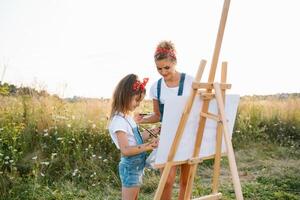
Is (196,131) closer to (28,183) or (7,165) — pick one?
(28,183)

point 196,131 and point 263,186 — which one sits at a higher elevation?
point 196,131

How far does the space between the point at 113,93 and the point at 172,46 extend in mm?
562

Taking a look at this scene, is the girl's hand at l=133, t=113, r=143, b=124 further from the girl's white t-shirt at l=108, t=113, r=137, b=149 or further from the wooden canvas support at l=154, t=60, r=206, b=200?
the wooden canvas support at l=154, t=60, r=206, b=200

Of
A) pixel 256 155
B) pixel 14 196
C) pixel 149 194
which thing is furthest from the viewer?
pixel 256 155

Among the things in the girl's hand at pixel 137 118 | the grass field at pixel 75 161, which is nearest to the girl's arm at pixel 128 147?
the girl's hand at pixel 137 118

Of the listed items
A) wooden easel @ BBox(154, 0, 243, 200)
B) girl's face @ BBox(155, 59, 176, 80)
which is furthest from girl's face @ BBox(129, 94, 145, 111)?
wooden easel @ BBox(154, 0, 243, 200)

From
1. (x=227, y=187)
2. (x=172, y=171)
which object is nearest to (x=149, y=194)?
(x=227, y=187)

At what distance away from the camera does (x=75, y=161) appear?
5.92 metres

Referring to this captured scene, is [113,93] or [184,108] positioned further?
[113,93]

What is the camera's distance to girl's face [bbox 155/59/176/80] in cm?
353

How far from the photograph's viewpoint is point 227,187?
19.0 ft

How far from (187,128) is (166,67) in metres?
0.48

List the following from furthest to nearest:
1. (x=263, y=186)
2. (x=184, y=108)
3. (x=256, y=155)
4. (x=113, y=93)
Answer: (x=256, y=155), (x=263, y=186), (x=113, y=93), (x=184, y=108)

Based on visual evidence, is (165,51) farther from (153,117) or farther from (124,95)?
(153,117)
